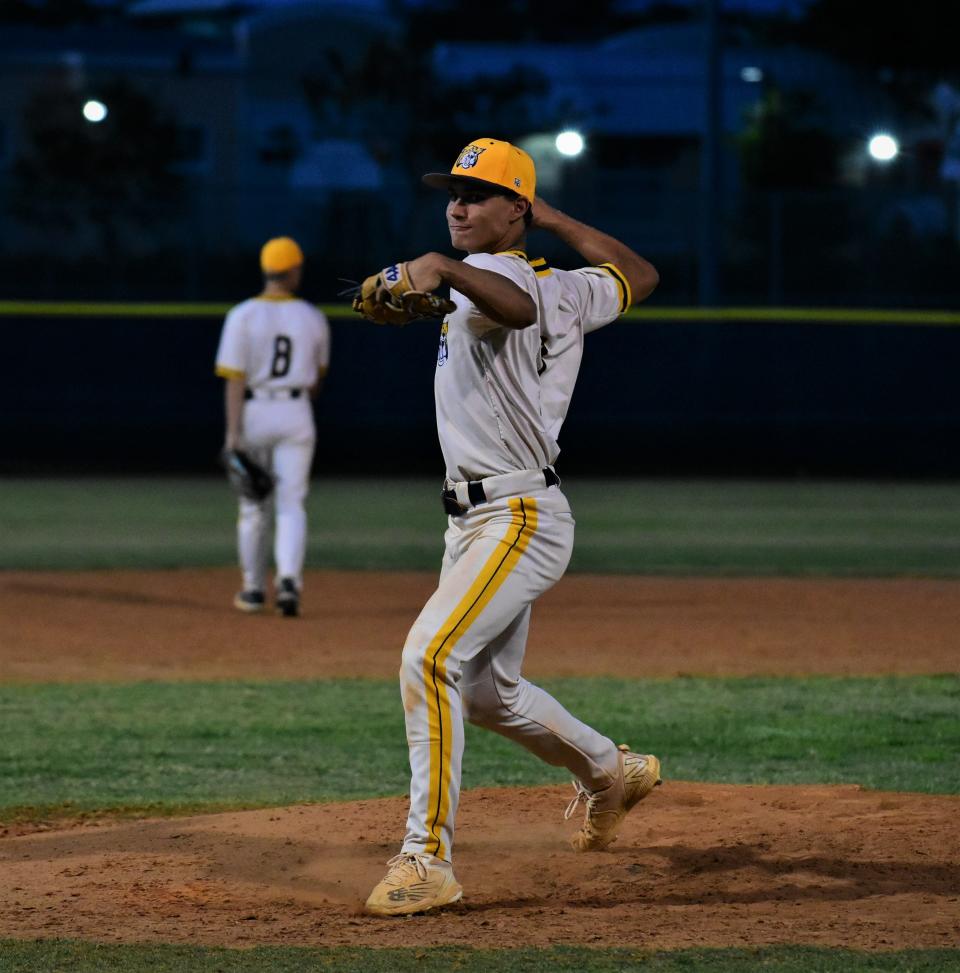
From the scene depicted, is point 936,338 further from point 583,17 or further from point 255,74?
point 583,17

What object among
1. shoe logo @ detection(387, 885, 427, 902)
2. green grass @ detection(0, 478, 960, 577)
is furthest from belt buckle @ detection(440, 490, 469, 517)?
green grass @ detection(0, 478, 960, 577)

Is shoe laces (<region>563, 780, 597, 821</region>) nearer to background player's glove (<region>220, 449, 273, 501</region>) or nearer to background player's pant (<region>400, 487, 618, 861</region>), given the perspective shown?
background player's pant (<region>400, 487, 618, 861</region>)

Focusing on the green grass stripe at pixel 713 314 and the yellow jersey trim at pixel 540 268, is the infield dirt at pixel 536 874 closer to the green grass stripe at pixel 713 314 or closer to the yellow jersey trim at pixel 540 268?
the yellow jersey trim at pixel 540 268

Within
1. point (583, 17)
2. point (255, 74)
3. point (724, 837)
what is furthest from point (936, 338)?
point (583, 17)

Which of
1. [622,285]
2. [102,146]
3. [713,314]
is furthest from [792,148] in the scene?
[622,285]

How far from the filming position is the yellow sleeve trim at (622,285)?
183 inches

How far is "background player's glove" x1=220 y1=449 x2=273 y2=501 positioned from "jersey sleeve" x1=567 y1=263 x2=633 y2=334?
17.1 feet

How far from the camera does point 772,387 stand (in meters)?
20.7

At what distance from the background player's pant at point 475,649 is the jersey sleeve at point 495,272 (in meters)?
0.46

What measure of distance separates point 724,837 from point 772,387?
52.8 ft

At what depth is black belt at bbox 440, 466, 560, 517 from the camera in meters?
4.32

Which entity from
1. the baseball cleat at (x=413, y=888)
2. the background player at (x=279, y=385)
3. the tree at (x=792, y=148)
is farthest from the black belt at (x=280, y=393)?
the tree at (x=792, y=148)

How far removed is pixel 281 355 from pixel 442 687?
5.57m

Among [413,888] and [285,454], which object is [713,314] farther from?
[413,888]
